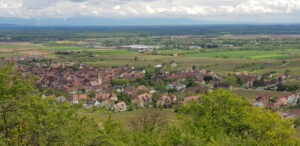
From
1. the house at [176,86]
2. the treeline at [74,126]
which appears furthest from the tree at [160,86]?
the treeline at [74,126]

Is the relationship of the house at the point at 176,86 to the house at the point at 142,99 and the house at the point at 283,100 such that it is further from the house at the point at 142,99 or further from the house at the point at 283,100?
the house at the point at 283,100

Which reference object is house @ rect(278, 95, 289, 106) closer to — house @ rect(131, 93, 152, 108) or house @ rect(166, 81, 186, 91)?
house @ rect(166, 81, 186, 91)

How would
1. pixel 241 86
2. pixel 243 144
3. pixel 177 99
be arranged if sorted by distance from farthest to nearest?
1. pixel 241 86
2. pixel 177 99
3. pixel 243 144

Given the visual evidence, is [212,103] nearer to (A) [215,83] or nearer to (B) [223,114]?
(B) [223,114]

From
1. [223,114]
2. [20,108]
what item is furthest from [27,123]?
[223,114]

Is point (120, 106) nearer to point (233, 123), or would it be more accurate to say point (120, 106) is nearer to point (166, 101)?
point (166, 101)

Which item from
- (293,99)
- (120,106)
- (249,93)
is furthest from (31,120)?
(249,93)
